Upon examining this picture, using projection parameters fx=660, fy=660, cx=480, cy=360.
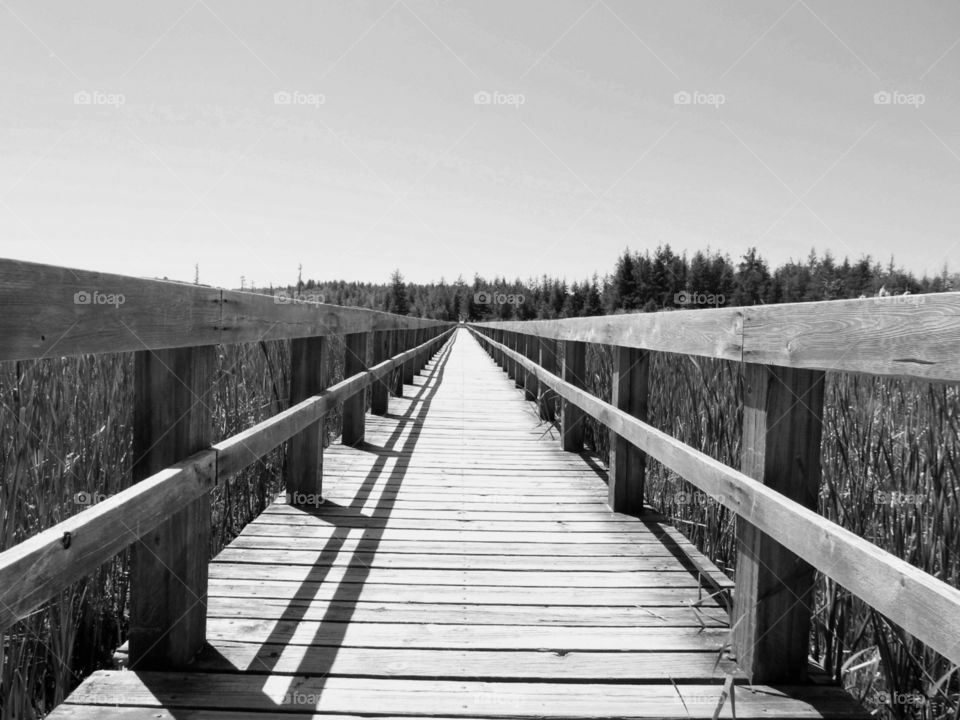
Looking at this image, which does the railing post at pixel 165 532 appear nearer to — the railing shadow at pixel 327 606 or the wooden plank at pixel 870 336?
the railing shadow at pixel 327 606

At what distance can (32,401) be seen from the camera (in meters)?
2.32

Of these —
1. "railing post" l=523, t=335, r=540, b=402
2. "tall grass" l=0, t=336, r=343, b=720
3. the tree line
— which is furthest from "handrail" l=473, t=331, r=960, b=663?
the tree line

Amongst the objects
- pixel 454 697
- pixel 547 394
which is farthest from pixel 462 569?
pixel 547 394

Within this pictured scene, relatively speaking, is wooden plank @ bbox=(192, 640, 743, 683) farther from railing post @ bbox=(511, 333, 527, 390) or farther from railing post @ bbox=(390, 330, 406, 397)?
railing post @ bbox=(511, 333, 527, 390)

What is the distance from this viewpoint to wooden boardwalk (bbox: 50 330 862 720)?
67.6 inches

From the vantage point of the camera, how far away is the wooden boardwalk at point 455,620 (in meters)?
1.72

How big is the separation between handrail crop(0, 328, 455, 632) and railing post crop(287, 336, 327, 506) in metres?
1.09

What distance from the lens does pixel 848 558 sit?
4.26 feet

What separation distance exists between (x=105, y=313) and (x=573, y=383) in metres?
3.86

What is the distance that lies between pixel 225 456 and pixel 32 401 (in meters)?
0.91

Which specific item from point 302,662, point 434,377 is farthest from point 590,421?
point 434,377

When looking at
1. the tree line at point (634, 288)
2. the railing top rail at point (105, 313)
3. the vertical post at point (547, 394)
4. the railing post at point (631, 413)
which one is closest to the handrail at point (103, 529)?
the railing top rail at point (105, 313)

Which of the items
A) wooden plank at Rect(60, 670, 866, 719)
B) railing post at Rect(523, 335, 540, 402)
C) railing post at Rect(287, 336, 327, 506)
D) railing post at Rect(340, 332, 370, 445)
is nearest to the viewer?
wooden plank at Rect(60, 670, 866, 719)

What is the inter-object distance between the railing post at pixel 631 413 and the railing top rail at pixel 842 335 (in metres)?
0.85
